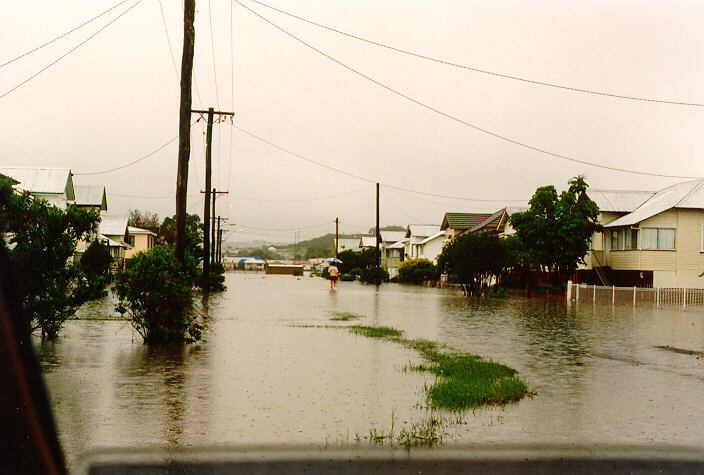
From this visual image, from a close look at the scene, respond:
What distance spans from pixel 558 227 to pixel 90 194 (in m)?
43.7

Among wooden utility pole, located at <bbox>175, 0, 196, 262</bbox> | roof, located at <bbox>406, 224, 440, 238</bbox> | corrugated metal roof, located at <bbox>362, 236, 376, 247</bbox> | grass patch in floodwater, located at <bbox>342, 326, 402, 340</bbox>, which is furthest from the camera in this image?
corrugated metal roof, located at <bbox>362, 236, 376, 247</bbox>

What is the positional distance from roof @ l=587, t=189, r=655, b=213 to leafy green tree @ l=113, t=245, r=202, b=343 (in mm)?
36944

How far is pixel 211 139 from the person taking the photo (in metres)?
36.7

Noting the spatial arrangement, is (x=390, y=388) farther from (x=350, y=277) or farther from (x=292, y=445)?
(x=350, y=277)

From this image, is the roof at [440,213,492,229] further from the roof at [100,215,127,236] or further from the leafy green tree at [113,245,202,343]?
the leafy green tree at [113,245,202,343]

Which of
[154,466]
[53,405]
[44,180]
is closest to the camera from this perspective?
[154,466]

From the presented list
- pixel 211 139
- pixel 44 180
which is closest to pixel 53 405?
pixel 211 139

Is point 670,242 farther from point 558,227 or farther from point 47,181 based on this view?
point 47,181

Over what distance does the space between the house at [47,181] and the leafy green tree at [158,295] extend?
38.0 metres

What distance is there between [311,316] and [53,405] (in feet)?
49.7

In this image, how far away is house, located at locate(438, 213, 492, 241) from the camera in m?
77.3

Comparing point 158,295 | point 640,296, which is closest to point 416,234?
point 640,296

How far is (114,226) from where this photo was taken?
75.7 metres

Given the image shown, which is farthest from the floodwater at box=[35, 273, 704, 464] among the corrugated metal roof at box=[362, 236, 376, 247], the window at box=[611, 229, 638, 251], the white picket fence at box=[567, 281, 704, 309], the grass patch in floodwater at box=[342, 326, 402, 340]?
the corrugated metal roof at box=[362, 236, 376, 247]
